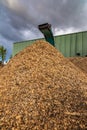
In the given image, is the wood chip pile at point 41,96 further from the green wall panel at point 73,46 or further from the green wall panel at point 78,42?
the green wall panel at point 73,46

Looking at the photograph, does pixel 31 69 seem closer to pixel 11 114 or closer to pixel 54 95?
pixel 54 95

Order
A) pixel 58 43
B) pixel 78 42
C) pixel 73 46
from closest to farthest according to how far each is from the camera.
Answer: pixel 78 42 < pixel 73 46 < pixel 58 43

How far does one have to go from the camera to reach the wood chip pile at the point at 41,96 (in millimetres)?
4020

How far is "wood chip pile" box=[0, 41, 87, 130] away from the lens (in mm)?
4020

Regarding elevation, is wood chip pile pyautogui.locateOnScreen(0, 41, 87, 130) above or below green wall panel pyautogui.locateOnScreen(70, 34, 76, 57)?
below

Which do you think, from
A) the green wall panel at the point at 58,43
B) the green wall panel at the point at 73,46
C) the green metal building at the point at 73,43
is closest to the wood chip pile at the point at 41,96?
the green metal building at the point at 73,43

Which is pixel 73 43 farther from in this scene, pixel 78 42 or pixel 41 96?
pixel 41 96

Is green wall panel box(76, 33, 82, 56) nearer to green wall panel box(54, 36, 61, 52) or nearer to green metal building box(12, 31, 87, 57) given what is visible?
green metal building box(12, 31, 87, 57)

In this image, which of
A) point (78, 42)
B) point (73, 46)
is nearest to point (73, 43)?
point (73, 46)

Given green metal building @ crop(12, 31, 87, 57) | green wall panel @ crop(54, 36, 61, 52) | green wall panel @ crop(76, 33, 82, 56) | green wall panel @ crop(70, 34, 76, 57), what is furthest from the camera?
green wall panel @ crop(54, 36, 61, 52)

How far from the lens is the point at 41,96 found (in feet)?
15.2

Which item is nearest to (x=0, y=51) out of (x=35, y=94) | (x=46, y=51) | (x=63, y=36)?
(x=63, y=36)

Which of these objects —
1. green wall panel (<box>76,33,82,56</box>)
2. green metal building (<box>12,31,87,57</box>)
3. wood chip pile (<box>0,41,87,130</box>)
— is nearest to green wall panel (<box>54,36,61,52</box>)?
green metal building (<box>12,31,87,57</box>)

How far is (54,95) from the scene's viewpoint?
470cm
